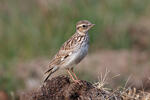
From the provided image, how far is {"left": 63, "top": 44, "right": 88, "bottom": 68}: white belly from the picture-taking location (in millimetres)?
7820

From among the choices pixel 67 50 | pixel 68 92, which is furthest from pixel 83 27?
pixel 68 92

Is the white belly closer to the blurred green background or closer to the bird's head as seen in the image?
the bird's head

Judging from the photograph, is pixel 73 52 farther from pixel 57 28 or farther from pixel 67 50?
pixel 57 28

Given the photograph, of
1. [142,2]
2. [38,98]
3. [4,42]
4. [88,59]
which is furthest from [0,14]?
[38,98]

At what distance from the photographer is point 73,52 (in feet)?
26.2

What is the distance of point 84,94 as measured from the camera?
702 centimetres

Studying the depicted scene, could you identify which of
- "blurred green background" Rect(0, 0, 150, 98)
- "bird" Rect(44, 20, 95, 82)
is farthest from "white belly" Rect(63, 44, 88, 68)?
"blurred green background" Rect(0, 0, 150, 98)

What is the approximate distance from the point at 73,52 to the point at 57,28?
6014 mm

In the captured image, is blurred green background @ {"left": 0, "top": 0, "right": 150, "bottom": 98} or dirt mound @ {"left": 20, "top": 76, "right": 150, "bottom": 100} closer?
dirt mound @ {"left": 20, "top": 76, "right": 150, "bottom": 100}

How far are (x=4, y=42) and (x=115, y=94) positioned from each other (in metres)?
7.53

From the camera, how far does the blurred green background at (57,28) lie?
45.0ft

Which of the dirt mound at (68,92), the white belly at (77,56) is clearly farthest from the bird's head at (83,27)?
the dirt mound at (68,92)

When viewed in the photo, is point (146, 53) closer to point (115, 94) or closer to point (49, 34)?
point (49, 34)

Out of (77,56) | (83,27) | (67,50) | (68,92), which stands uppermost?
(83,27)
